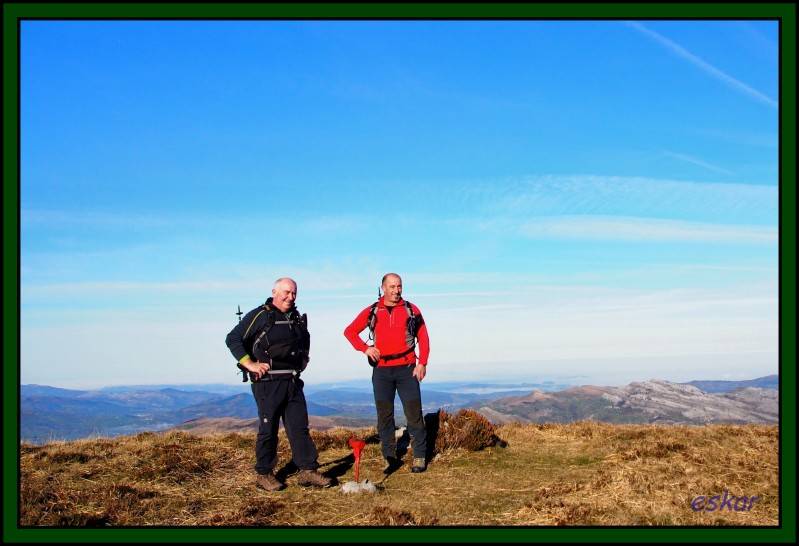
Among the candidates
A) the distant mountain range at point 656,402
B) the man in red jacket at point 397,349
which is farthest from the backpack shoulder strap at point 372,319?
the distant mountain range at point 656,402

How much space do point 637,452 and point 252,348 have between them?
7081mm

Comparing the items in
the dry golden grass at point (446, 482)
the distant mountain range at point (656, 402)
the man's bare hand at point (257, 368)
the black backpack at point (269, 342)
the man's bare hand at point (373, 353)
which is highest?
the black backpack at point (269, 342)

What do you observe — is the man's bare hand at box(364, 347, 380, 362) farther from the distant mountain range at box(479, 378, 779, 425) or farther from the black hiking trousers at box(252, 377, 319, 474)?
the distant mountain range at box(479, 378, 779, 425)

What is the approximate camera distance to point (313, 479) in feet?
33.9

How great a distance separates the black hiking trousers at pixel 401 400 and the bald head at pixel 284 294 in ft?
7.07

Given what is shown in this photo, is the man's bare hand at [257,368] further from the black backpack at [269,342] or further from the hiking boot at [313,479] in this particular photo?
the hiking boot at [313,479]

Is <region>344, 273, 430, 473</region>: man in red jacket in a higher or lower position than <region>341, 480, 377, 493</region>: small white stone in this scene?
higher

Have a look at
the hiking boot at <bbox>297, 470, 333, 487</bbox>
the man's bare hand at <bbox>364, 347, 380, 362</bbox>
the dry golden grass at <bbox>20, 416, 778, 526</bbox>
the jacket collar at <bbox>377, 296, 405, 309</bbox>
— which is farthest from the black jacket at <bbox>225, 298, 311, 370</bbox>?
the dry golden grass at <bbox>20, 416, 778, 526</bbox>

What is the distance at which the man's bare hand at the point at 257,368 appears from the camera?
32.4 feet

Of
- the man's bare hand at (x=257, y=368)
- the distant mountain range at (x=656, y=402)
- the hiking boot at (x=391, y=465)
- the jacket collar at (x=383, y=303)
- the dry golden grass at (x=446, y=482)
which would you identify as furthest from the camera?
the distant mountain range at (x=656, y=402)

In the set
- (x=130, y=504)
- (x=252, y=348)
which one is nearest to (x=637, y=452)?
(x=252, y=348)

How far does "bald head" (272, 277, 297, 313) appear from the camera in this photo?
33.1 feet

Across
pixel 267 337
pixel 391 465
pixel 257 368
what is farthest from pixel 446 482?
pixel 267 337
